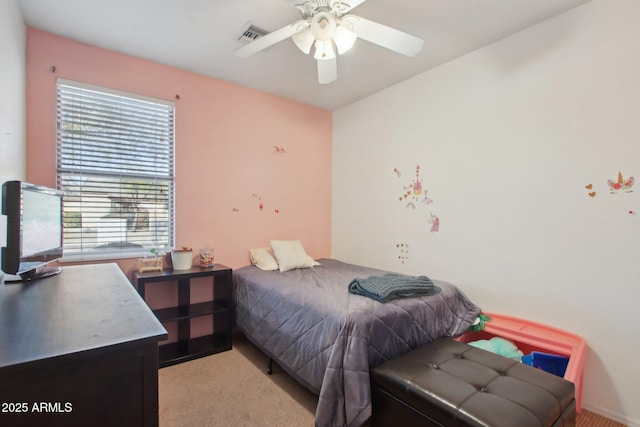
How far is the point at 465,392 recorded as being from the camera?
1.35 metres

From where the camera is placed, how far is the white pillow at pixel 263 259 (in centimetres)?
301

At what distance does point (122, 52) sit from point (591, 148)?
3.45 m

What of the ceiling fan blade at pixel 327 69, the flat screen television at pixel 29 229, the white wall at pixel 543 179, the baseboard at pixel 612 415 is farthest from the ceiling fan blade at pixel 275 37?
the baseboard at pixel 612 415

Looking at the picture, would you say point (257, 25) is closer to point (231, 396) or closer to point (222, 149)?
point (222, 149)

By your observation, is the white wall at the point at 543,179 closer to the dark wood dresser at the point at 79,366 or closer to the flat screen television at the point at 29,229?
the dark wood dresser at the point at 79,366

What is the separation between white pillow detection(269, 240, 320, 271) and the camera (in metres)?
3.01

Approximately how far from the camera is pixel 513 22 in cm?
208

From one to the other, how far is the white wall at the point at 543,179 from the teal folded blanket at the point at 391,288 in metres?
0.57

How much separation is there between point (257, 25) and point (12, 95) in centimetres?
151

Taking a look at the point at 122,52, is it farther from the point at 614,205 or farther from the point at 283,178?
the point at 614,205

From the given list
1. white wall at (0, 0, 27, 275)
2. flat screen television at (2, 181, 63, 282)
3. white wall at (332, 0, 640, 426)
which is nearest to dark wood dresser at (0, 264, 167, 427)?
flat screen television at (2, 181, 63, 282)

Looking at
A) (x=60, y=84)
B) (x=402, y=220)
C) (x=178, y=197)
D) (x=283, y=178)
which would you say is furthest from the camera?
(x=283, y=178)

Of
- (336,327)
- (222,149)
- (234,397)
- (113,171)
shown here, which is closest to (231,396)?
(234,397)

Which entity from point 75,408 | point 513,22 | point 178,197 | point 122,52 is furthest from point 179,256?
point 513,22
